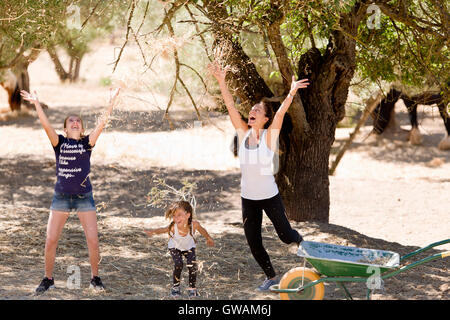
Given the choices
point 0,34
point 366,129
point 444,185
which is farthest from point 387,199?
point 366,129

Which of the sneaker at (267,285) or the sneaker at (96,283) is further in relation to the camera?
the sneaker at (267,285)

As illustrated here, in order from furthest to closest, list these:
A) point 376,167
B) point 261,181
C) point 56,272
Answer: point 376,167 → point 56,272 → point 261,181

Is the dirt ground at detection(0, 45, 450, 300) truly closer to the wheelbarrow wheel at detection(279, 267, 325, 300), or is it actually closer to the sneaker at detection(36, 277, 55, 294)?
the sneaker at detection(36, 277, 55, 294)

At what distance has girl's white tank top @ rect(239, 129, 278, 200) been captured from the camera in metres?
4.86

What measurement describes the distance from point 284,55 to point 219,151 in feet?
35.6

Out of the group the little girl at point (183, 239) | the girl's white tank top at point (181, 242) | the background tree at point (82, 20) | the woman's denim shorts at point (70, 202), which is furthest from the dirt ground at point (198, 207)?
the background tree at point (82, 20)

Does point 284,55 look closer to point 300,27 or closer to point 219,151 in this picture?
point 300,27

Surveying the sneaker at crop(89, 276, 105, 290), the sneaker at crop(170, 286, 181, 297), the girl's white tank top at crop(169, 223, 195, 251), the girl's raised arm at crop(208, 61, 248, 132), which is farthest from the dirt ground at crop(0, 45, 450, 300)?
the girl's raised arm at crop(208, 61, 248, 132)

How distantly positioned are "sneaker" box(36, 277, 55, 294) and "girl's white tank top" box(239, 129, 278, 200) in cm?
167

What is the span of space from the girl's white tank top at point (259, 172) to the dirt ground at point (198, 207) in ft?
2.75

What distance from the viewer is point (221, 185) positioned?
514 inches

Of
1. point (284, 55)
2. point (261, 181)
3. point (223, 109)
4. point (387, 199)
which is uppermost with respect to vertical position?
point (284, 55)

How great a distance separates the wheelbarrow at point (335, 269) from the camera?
432 centimetres

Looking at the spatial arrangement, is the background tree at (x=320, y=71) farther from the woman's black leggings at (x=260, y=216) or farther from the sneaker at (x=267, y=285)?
the sneaker at (x=267, y=285)
